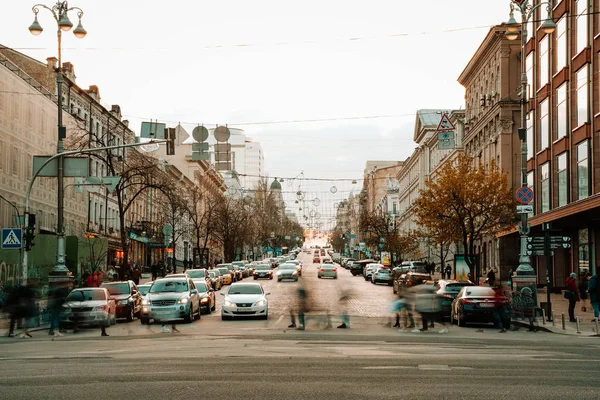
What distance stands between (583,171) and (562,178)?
3.85 metres

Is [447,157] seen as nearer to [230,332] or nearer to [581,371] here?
[230,332]

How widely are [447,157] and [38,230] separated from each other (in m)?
46.3

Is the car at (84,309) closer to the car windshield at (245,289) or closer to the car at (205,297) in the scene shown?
the car windshield at (245,289)

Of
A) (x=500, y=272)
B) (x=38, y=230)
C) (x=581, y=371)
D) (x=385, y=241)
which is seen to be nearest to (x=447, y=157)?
(x=385, y=241)

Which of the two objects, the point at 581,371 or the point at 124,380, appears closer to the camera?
the point at 124,380

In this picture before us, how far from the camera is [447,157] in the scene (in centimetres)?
8588

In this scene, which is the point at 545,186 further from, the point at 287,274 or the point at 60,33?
the point at 60,33

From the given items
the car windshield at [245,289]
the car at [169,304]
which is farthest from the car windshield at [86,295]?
the car windshield at [245,289]

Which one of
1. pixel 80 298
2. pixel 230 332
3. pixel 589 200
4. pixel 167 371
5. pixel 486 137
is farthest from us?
pixel 486 137

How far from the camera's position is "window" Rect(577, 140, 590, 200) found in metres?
42.3

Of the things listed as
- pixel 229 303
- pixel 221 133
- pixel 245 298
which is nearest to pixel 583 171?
pixel 245 298

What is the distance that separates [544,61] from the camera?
5044cm

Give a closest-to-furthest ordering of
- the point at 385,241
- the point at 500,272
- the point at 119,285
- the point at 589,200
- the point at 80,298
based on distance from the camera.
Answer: the point at 80,298 → the point at 119,285 → the point at 589,200 → the point at 500,272 → the point at 385,241

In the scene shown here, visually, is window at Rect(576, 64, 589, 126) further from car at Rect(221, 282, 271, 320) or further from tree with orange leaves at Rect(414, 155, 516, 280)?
car at Rect(221, 282, 271, 320)
